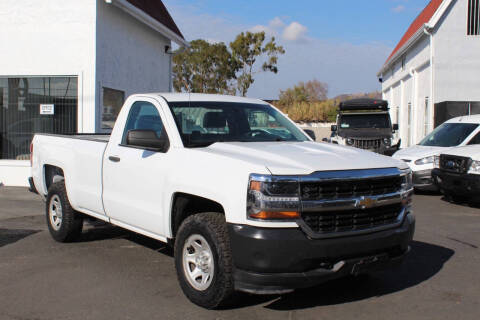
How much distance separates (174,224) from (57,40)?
9122 millimetres

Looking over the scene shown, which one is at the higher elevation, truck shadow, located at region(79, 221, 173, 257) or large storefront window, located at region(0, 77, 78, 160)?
large storefront window, located at region(0, 77, 78, 160)

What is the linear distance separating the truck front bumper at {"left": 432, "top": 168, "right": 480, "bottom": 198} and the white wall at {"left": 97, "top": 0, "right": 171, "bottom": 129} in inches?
316

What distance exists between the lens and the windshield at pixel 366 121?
18.0 metres

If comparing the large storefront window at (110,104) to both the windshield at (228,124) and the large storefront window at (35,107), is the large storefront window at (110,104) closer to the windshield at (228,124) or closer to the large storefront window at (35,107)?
the large storefront window at (35,107)

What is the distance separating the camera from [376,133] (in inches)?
680

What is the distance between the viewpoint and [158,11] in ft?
55.7

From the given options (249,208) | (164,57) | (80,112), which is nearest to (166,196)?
(249,208)

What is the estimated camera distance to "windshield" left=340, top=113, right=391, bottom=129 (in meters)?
18.0

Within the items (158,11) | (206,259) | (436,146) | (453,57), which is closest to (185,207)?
(206,259)

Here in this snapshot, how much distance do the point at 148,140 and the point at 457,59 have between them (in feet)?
60.3

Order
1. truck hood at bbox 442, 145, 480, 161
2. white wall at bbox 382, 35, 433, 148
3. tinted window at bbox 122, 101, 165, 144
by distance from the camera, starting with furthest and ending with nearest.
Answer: white wall at bbox 382, 35, 433, 148 → truck hood at bbox 442, 145, 480, 161 → tinted window at bbox 122, 101, 165, 144

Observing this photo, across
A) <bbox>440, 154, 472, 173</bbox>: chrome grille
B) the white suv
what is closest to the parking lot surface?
<bbox>440, 154, 472, 173</bbox>: chrome grille

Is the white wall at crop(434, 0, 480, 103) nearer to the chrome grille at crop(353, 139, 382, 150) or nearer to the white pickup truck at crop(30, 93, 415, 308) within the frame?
the chrome grille at crop(353, 139, 382, 150)

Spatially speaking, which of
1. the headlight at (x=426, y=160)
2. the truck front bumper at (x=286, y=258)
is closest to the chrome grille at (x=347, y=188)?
the truck front bumper at (x=286, y=258)
